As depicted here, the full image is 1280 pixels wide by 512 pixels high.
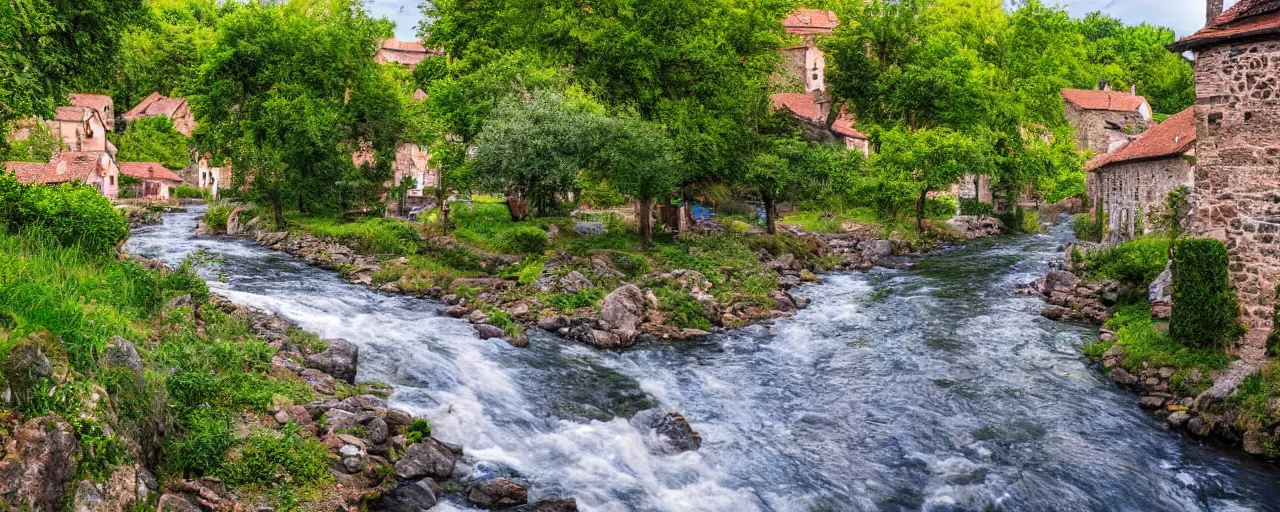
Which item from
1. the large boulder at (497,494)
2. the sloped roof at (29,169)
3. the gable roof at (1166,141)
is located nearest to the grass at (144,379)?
the large boulder at (497,494)

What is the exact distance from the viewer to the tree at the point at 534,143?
31984 millimetres

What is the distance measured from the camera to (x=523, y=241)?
35406 mm

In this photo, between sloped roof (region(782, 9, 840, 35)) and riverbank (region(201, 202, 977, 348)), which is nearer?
riverbank (region(201, 202, 977, 348))

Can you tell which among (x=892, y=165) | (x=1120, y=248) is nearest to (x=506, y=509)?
(x=1120, y=248)

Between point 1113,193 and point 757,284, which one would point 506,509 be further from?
A: point 1113,193

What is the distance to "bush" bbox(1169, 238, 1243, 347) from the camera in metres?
18.5

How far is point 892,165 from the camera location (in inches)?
1911

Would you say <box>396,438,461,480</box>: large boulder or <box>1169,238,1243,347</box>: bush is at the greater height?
<box>1169,238,1243,347</box>: bush

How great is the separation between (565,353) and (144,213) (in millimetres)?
41042

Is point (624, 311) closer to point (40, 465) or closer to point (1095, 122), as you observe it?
point (40, 465)

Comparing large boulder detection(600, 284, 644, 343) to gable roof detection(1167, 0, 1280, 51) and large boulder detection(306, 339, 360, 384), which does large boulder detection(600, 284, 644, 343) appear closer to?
large boulder detection(306, 339, 360, 384)

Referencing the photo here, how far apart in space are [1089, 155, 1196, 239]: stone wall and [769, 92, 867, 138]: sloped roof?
2563 centimetres

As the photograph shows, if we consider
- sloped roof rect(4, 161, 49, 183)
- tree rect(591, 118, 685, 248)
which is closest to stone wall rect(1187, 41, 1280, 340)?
tree rect(591, 118, 685, 248)

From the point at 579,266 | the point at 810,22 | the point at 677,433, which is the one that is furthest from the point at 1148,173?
the point at 810,22
